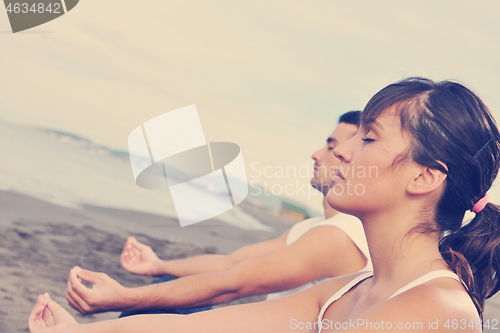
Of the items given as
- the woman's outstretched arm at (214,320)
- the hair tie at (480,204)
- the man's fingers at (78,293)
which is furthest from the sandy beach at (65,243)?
the hair tie at (480,204)

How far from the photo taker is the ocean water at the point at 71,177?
629 cm

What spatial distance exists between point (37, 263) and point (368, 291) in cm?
333

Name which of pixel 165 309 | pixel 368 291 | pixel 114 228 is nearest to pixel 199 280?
pixel 165 309

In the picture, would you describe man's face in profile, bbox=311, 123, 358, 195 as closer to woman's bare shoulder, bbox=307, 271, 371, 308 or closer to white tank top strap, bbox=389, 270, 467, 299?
woman's bare shoulder, bbox=307, 271, 371, 308

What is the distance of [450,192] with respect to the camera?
117 cm

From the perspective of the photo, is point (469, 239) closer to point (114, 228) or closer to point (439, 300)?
point (439, 300)

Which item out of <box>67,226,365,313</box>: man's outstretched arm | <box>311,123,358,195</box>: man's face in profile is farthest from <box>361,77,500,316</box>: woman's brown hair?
<box>311,123,358,195</box>: man's face in profile

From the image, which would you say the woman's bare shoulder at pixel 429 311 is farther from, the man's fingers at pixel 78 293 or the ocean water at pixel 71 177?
the ocean water at pixel 71 177

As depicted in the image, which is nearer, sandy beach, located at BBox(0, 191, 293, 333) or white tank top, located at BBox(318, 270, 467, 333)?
white tank top, located at BBox(318, 270, 467, 333)

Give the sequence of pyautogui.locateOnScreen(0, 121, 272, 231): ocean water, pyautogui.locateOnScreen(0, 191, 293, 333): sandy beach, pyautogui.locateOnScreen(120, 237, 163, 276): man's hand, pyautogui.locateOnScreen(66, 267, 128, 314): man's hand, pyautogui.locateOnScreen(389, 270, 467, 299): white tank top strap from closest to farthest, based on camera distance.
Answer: pyautogui.locateOnScreen(389, 270, 467, 299): white tank top strap, pyautogui.locateOnScreen(66, 267, 128, 314): man's hand, pyautogui.locateOnScreen(120, 237, 163, 276): man's hand, pyautogui.locateOnScreen(0, 191, 293, 333): sandy beach, pyautogui.locateOnScreen(0, 121, 272, 231): ocean water

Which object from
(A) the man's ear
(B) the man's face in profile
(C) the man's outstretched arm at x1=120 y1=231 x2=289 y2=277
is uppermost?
(A) the man's ear

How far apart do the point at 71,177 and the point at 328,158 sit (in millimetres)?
6099

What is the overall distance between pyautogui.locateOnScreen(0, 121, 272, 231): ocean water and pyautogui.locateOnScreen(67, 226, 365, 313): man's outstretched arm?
479 centimetres

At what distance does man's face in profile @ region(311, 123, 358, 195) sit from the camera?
2531 mm
